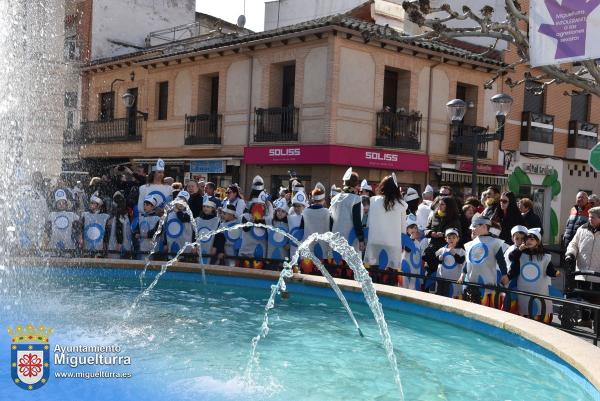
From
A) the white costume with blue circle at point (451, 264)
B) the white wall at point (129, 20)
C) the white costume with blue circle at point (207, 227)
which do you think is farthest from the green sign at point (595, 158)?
the white wall at point (129, 20)

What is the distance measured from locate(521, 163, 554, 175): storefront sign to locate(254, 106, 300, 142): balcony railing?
32.7 feet

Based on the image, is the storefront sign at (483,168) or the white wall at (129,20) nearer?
the storefront sign at (483,168)

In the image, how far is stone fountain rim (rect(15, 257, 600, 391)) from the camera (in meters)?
5.21

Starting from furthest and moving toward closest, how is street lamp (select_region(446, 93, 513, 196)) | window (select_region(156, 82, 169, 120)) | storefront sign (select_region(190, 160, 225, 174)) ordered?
window (select_region(156, 82, 169, 120)) → storefront sign (select_region(190, 160, 225, 174)) → street lamp (select_region(446, 93, 513, 196))

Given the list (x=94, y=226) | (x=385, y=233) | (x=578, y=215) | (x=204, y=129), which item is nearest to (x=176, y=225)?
(x=94, y=226)

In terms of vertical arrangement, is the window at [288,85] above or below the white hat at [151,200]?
above

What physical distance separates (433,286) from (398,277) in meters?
0.53

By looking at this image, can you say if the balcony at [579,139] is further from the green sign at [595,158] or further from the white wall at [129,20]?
the green sign at [595,158]

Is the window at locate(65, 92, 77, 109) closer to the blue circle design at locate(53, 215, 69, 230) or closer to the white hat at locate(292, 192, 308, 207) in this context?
the blue circle design at locate(53, 215, 69, 230)

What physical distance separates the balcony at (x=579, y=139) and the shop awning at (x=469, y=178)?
12.9 feet

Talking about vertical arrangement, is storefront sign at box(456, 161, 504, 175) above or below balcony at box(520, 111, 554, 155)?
below

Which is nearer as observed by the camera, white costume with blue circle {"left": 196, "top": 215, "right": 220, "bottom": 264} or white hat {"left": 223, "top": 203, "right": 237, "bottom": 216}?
white costume with blue circle {"left": 196, "top": 215, "right": 220, "bottom": 264}

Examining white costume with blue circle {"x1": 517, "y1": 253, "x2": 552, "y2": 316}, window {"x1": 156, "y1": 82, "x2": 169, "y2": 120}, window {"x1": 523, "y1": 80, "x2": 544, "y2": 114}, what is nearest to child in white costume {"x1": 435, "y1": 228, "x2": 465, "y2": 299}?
white costume with blue circle {"x1": 517, "y1": 253, "x2": 552, "y2": 316}

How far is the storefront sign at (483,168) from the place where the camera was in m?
22.7
